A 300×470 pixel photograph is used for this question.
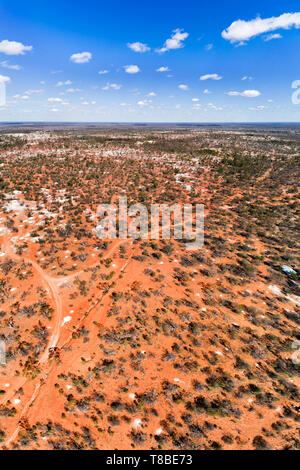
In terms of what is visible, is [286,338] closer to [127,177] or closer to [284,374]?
[284,374]

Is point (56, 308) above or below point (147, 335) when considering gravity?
above

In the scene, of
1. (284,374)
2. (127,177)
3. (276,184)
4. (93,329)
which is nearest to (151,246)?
(93,329)

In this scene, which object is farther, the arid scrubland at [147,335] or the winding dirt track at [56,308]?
the winding dirt track at [56,308]

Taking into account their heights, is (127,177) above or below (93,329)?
above

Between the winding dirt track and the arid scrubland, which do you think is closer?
the arid scrubland

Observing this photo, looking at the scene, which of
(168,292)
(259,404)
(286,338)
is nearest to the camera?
(259,404)

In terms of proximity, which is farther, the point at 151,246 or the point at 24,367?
the point at 151,246

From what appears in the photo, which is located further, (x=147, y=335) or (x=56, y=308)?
(x=56, y=308)
